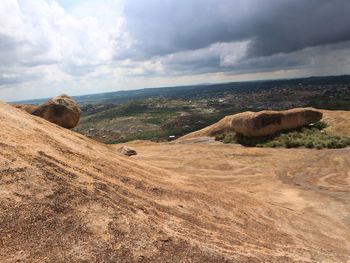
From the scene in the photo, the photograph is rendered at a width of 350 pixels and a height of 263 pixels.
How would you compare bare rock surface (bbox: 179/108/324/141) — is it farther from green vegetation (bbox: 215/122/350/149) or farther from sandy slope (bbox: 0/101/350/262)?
sandy slope (bbox: 0/101/350/262)

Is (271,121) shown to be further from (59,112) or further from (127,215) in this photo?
(127,215)

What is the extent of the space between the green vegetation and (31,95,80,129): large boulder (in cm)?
2087

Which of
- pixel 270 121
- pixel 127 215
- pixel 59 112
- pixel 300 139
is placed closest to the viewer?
pixel 127 215

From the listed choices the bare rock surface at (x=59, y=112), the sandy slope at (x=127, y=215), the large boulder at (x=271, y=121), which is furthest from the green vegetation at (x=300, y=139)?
the bare rock surface at (x=59, y=112)

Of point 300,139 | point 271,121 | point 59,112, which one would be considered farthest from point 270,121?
point 59,112

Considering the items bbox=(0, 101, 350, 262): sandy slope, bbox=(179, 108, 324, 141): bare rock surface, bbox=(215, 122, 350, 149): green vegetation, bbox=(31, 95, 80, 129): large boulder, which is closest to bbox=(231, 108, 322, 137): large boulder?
bbox=(179, 108, 324, 141): bare rock surface

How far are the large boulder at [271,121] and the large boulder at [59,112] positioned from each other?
22.3m

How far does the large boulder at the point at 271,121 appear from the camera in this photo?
47969mm

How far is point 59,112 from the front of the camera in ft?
127

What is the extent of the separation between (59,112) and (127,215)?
1122 inches

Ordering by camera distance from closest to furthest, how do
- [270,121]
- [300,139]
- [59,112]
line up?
1. [59,112]
2. [300,139]
3. [270,121]

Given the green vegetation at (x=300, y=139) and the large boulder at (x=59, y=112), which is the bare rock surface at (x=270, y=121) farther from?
the large boulder at (x=59, y=112)

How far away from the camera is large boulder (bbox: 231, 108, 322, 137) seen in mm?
47969

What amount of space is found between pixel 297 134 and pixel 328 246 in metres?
31.7
